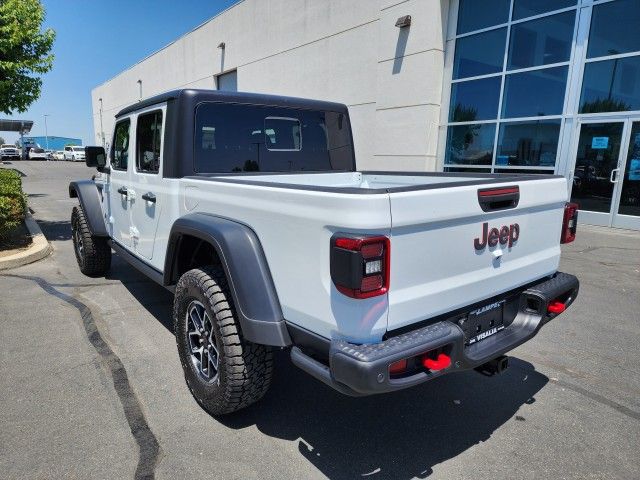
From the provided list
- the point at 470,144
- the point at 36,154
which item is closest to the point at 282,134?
the point at 470,144

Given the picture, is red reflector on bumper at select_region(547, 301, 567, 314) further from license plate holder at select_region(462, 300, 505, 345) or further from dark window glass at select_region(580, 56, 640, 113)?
dark window glass at select_region(580, 56, 640, 113)

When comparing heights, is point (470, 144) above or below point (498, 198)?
above

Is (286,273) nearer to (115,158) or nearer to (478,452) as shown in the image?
(478,452)

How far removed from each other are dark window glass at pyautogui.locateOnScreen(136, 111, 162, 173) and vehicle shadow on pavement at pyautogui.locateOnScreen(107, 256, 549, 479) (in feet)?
6.32

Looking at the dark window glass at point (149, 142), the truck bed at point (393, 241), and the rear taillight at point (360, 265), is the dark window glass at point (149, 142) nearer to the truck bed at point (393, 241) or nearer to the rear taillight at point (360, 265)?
the truck bed at point (393, 241)

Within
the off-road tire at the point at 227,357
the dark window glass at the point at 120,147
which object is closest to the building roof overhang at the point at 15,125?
the dark window glass at the point at 120,147

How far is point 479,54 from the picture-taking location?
11.8 meters

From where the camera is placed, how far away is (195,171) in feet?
11.0

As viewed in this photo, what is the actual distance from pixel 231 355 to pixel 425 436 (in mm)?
1242

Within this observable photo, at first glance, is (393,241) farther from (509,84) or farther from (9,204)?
(509,84)

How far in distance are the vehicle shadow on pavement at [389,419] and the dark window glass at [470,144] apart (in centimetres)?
956

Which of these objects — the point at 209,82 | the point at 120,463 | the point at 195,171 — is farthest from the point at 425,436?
the point at 209,82

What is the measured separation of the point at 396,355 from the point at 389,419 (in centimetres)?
112

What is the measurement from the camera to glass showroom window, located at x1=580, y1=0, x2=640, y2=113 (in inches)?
367
